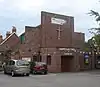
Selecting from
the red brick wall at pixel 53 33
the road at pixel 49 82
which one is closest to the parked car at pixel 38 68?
the red brick wall at pixel 53 33

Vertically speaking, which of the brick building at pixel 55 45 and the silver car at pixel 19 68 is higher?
the brick building at pixel 55 45

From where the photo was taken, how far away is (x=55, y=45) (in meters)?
46.1

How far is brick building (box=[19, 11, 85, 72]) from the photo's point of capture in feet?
145

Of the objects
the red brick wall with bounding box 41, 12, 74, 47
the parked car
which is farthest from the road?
the red brick wall with bounding box 41, 12, 74, 47

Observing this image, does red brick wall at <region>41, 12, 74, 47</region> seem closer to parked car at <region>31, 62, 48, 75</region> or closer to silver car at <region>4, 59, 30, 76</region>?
parked car at <region>31, 62, 48, 75</region>

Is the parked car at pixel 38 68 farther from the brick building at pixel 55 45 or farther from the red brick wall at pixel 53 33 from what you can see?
the red brick wall at pixel 53 33

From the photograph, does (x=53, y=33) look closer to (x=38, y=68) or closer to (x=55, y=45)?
(x=55, y=45)

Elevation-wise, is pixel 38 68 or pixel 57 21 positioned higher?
pixel 57 21

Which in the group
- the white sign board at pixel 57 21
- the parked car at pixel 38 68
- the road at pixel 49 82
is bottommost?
the road at pixel 49 82

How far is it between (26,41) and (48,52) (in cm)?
682

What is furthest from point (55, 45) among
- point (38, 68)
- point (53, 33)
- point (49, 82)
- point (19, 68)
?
point (49, 82)

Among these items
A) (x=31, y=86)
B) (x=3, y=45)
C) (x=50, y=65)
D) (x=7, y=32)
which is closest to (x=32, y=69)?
(x=50, y=65)

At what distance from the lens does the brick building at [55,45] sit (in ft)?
145

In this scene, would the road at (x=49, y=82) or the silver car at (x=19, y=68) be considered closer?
the road at (x=49, y=82)
